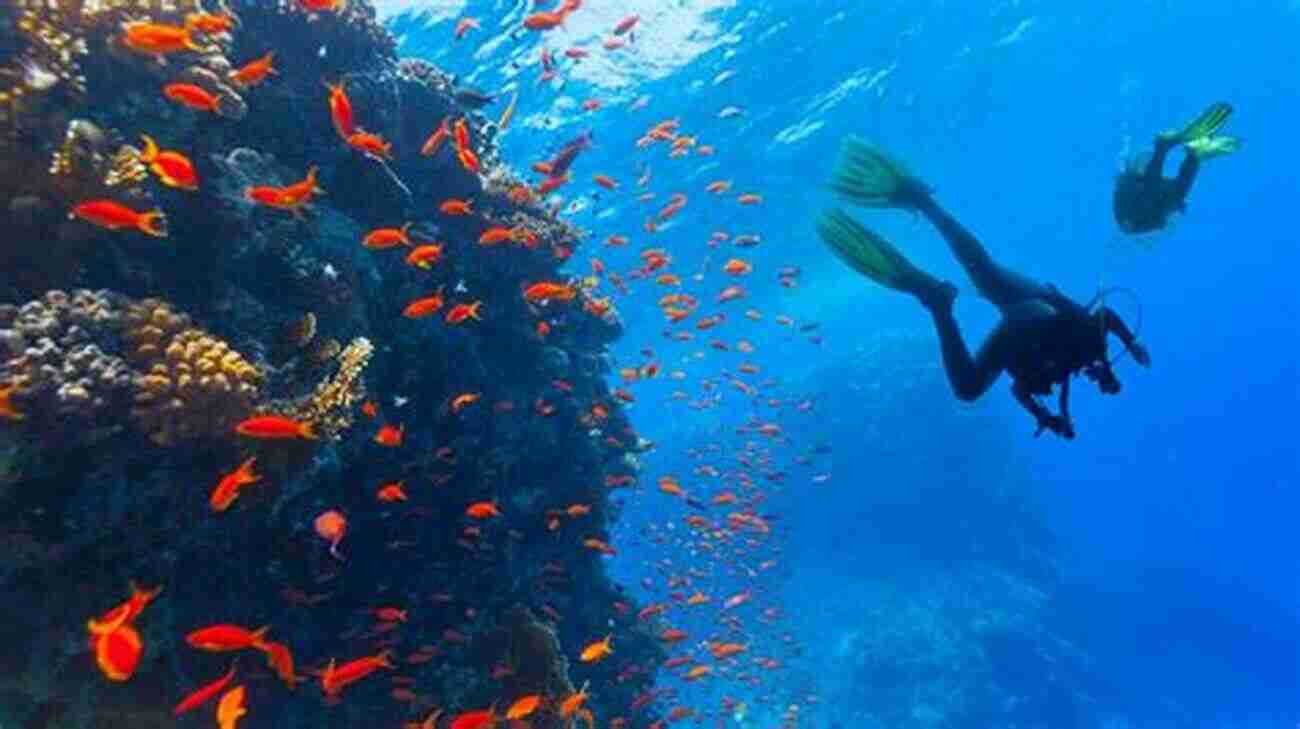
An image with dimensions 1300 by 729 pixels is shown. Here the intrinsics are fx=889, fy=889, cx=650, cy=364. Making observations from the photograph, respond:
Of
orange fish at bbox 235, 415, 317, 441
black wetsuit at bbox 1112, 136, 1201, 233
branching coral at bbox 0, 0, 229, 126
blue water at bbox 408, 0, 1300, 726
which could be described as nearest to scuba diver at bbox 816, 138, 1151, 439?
blue water at bbox 408, 0, 1300, 726

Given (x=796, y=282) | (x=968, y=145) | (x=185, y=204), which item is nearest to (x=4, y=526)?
(x=185, y=204)

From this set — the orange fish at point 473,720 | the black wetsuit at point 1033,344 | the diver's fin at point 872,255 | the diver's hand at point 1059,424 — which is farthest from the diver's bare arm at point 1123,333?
the orange fish at point 473,720

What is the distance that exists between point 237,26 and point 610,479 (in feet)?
24.6

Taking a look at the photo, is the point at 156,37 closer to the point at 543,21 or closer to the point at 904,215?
the point at 543,21

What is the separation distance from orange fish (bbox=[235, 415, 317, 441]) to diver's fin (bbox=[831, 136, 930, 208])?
403 centimetres

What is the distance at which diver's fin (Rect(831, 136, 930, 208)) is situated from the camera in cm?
624

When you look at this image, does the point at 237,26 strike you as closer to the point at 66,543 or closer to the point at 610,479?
the point at 66,543

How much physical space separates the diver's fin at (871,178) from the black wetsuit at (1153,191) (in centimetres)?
129

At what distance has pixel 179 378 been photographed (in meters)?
5.69

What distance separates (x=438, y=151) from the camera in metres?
11.2

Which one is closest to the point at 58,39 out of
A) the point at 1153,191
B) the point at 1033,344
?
the point at 1033,344

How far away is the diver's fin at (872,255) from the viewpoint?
5.37m

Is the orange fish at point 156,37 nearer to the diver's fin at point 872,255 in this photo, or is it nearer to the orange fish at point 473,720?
the diver's fin at point 872,255

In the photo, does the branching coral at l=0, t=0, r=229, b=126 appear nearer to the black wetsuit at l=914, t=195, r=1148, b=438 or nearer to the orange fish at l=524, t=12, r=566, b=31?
the orange fish at l=524, t=12, r=566, b=31
